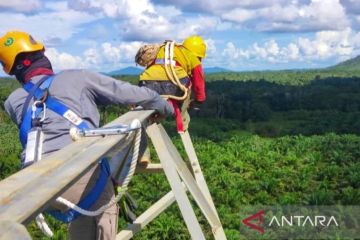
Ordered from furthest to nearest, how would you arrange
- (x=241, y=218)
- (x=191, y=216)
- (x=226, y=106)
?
1. (x=226, y=106)
2. (x=241, y=218)
3. (x=191, y=216)

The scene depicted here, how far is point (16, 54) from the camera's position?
9.84ft

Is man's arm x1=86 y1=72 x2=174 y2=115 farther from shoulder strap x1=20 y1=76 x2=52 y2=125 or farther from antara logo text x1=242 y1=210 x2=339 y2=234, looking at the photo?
antara logo text x1=242 y1=210 x2=339 y2=234

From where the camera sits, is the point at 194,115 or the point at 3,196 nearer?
the point at 3,196

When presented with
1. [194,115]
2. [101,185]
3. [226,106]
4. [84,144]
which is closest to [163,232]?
[101,185]

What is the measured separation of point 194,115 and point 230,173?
34.9 meters

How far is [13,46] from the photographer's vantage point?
3.00m

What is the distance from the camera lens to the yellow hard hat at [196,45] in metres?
4.84

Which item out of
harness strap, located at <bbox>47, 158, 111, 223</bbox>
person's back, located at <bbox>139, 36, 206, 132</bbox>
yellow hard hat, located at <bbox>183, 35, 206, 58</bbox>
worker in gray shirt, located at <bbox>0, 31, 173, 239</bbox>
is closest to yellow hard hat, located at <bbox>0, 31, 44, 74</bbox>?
worker in gray shirt, located at <bbox>0, 31, 173, 239</bbox>

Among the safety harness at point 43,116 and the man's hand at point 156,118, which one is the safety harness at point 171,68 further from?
the safety harness at point 43,116

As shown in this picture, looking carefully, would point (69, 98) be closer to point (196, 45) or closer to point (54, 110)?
point (54, 110)

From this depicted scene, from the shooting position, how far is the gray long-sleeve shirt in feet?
9.64

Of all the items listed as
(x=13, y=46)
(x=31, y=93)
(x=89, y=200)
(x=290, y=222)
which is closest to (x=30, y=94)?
(x=31, y=93)

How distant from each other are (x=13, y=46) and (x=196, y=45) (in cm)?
219

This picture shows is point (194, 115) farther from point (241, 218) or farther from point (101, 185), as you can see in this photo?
point (101, 185)
